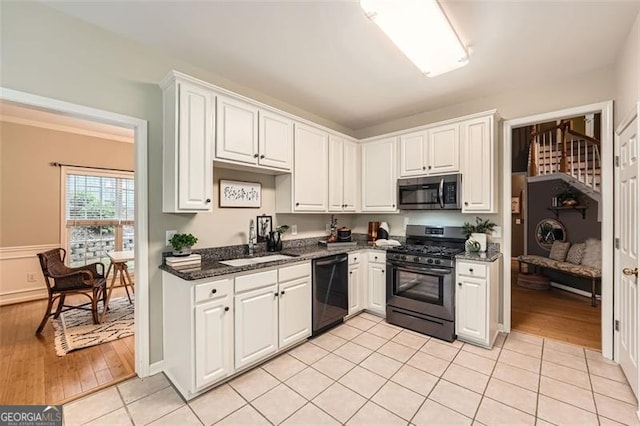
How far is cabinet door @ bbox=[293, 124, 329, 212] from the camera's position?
10.4 feet

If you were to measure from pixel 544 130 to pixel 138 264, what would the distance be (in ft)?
20.7

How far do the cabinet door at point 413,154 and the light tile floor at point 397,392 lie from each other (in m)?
2.03

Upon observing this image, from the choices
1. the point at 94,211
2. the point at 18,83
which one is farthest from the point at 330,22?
the point at 94,211

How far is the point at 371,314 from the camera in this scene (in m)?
3.62

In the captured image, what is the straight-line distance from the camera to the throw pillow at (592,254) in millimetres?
4383

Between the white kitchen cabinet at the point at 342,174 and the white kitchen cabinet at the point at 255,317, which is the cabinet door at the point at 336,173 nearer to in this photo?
the white kitchen cabinet at the point at 342,174

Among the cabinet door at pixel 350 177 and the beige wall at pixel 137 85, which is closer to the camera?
the beige wall at pixel 137 85

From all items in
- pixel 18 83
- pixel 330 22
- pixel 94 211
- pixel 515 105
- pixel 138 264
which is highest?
pixel 330 22

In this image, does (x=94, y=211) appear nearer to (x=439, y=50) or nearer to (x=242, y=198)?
(x=242, y=198)

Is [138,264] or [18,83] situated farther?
[138,264]

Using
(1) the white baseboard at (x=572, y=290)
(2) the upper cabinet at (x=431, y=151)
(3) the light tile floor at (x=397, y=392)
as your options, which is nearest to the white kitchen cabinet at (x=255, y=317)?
(3) the light tile floor at (x=397, y=392)

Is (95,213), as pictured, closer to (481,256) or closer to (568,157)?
(481,256)

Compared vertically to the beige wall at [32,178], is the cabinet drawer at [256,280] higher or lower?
lower

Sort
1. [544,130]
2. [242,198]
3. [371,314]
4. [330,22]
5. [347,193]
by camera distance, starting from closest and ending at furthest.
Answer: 1. [330,22]
2. [242,198]
3. [371,314]
4. [347,193]
5. [544,130]
